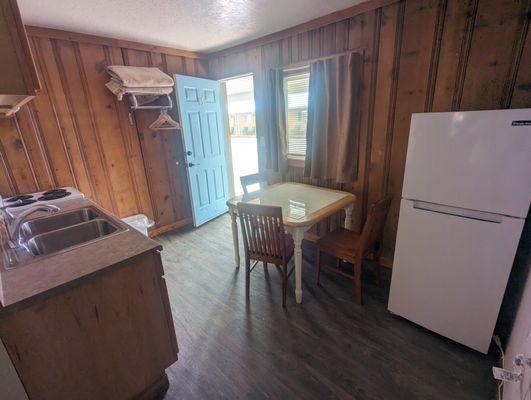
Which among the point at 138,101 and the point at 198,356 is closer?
the point at 198,356

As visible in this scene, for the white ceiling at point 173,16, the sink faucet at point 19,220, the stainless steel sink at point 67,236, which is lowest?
the stainless steel sink at point 67,236

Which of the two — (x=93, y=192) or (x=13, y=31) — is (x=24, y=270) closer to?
(x=13, y=31)

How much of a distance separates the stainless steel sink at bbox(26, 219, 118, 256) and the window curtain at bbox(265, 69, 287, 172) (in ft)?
6.54

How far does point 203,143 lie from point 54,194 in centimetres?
179

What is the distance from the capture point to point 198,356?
1.67 m

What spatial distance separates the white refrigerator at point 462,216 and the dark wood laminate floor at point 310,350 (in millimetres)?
205

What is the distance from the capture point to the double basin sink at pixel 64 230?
4.98 ft

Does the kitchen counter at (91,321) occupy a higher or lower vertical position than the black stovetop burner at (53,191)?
lower

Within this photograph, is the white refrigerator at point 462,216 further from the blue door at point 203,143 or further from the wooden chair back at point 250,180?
the blue door at point 203,143

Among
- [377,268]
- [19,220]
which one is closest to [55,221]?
[19,220]

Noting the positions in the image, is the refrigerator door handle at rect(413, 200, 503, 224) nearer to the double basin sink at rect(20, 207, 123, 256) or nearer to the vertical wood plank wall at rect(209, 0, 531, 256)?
the vertical wood plank wall at rect(209, 0, 531, 256)

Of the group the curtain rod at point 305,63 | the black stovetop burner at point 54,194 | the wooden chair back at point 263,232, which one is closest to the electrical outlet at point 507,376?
the wooden chair back at point 263,232

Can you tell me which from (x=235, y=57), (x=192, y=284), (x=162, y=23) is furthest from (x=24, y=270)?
(x=235, y=57)

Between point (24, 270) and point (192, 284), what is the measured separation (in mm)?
1435
